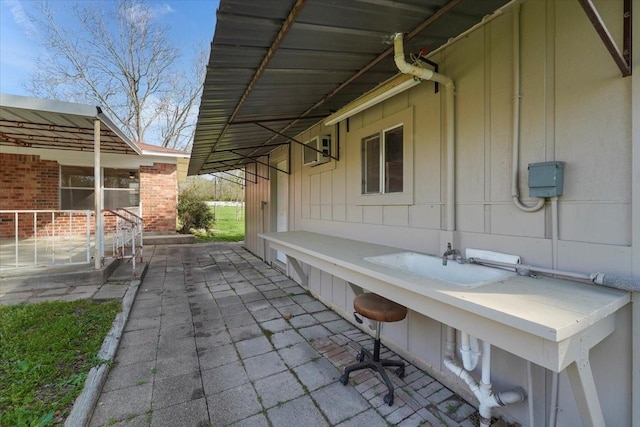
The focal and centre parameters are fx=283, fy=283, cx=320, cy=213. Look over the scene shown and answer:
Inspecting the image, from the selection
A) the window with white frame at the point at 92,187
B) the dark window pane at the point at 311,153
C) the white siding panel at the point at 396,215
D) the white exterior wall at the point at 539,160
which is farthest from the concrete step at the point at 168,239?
the white exterior wall at the point at 539,160

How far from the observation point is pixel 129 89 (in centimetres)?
1574

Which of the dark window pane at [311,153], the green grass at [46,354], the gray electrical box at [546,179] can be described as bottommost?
the green grass at [46,354]

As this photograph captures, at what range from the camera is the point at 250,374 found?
2461 mm

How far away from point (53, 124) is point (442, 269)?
6.03 metres

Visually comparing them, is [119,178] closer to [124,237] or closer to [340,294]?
[124,237]

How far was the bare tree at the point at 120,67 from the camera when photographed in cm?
1382

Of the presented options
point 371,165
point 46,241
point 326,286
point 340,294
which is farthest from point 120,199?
point 371,165

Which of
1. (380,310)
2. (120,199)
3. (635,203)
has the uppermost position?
(120,199)

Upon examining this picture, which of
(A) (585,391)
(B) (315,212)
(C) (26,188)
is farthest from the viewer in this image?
(C) (26,188)

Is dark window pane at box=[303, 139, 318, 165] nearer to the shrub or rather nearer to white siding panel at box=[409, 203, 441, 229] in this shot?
white siding panel at box=[409, 203, 441, 229]

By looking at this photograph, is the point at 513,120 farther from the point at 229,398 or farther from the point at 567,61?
the point at 229,398

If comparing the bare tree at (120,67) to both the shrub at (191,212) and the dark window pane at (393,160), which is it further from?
the dark window pane at (393,160)

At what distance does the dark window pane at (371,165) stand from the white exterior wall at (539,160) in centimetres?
41

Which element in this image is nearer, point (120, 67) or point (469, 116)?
point (469, 116)
